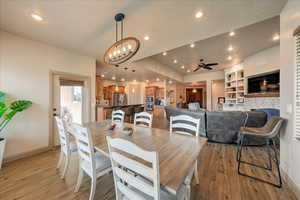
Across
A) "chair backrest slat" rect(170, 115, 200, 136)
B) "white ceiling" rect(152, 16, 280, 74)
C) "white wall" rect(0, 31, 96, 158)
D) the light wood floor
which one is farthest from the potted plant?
"white ceiling" rect(152, 16, 280, 74)

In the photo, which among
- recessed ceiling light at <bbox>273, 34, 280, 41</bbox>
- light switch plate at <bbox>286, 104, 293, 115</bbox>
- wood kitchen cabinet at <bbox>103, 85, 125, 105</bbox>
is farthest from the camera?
wood kitchen cabinet at <bbox>103, 85, 125, 105</bbox>

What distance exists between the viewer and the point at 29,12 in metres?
1.86

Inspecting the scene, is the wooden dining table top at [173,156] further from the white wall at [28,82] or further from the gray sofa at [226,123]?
the white wall at [28,82]

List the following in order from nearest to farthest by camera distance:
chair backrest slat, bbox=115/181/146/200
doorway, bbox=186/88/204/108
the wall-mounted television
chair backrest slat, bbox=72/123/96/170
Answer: chair backrest slat, bbox=115/181/146/200 → chair backrest slat, bbox=72/123/96/170 → the wall-mounted television → doorway, bbox=186/88/204/108

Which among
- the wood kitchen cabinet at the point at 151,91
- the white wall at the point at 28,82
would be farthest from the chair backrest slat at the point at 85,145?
the wood kitchen cabinet at the point at 151,91

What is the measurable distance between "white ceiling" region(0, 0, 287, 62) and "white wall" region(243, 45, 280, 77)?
3.09 metres

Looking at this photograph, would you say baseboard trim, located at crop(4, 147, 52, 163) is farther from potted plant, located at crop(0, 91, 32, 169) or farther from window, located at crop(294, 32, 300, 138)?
window, located at crop(294, 32, 300, 138)

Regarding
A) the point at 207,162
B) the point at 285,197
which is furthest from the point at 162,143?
the point at 285,197

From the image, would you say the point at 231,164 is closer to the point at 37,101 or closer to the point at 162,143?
the point at 162,143

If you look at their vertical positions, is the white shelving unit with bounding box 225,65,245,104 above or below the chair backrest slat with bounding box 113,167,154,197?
above

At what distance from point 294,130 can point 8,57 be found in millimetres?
5185

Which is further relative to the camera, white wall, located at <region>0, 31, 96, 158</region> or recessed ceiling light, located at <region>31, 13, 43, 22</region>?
white wall, located at <region>0, 31, 96, 158</region>

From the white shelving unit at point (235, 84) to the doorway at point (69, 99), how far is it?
24.3 ft

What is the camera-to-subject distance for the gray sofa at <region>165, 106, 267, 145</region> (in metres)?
2.97
